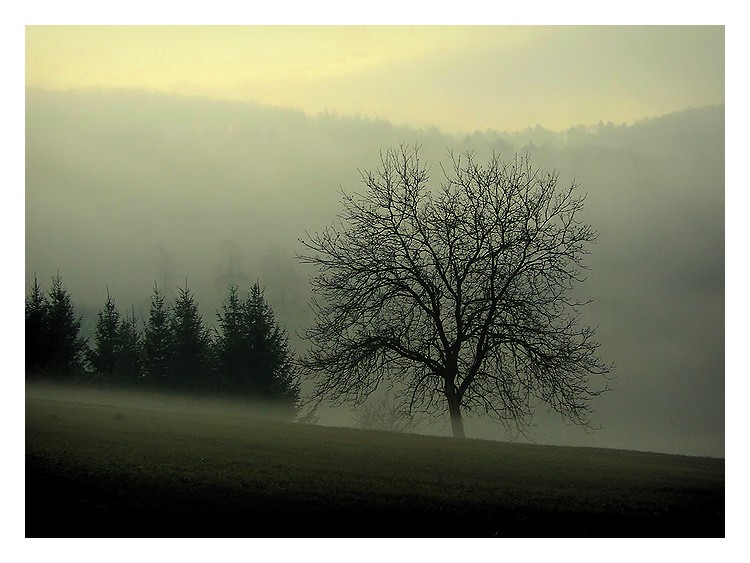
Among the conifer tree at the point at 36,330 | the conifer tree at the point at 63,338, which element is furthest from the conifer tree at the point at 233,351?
the conifer tree at the point at 36,330

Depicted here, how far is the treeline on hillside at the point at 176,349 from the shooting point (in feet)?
53.6

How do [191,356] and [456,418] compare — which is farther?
[191,356]

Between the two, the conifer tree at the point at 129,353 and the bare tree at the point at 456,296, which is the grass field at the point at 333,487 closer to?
the bare tree at the point at 456,296

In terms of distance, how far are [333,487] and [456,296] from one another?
550cm


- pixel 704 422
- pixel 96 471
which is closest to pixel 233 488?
pixel 96 471

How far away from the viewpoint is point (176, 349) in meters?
18.9

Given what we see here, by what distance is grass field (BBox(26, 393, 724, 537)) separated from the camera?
39.1ft

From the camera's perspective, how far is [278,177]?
1614 cm

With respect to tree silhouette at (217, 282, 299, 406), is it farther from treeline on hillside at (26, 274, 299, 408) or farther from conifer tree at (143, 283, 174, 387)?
conifer tree at (143, 283, 174, 387)

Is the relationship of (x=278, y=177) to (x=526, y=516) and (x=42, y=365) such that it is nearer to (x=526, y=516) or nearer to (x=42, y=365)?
(x=42, y=365)

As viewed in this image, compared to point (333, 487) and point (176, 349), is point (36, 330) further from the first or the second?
point (333, 487)

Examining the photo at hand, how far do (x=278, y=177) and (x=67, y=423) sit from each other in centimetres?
597

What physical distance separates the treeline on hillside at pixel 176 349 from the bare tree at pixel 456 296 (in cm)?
160

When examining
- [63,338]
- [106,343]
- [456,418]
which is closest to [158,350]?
[106,343]
